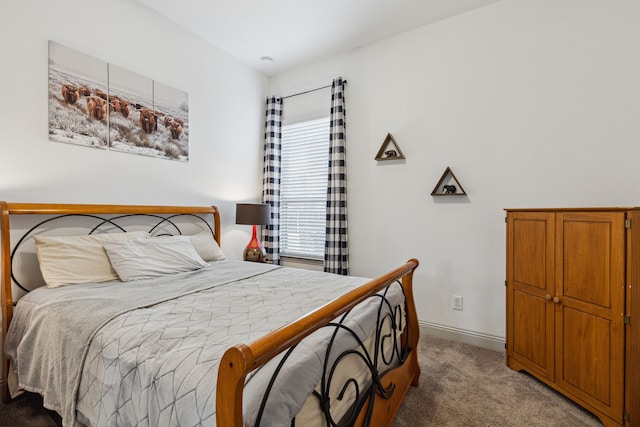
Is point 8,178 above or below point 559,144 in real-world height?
below

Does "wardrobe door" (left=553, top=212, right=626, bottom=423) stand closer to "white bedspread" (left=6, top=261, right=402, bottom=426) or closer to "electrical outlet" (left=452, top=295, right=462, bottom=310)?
"electrical outlet" (left=452, top=295, right=462, bottom=310)

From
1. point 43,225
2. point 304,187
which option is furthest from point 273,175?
point 43,225

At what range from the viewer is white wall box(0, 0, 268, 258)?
1.93 m

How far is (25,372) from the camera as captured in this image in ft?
5.08

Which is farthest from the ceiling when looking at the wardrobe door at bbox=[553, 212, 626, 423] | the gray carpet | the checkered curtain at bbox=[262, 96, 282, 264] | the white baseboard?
the gray carpet

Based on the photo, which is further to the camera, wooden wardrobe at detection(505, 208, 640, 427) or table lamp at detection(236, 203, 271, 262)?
table lamp at detection(236, 203, 271, 262)

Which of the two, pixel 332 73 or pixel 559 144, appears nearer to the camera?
pixel 559 144

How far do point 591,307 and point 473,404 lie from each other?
86 centimetres

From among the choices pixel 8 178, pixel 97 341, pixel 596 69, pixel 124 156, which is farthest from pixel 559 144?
pixel 8 178

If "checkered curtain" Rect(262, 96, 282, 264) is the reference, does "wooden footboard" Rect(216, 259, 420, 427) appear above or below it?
below

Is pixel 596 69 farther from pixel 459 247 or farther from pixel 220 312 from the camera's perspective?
pixel 220 312

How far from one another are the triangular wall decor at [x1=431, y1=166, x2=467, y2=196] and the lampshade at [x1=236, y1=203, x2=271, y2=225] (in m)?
1.65

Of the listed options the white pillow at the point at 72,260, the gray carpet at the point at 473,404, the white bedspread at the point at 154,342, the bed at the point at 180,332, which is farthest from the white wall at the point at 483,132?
the white pillow at the point at 72,260

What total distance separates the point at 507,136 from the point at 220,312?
2.50 metres
